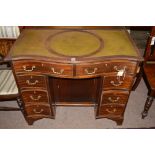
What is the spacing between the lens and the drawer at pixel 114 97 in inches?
87.0

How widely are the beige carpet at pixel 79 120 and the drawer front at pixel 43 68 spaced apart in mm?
973

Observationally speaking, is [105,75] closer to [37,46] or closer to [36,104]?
[37,46]

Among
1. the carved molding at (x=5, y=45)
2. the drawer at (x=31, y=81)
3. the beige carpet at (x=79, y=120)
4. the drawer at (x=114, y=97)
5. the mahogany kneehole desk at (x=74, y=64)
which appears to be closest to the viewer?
the mahogany kneehole desk at (x=74, y=64)

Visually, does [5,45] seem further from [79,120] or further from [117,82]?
[117,82]

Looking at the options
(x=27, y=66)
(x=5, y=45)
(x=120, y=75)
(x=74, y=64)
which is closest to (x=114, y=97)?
(x=120, y=75)

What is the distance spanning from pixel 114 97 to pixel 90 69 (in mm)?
553

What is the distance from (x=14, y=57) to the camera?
1.87 m

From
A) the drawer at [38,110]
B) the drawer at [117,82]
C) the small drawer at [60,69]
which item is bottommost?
the drawer at [38,110]

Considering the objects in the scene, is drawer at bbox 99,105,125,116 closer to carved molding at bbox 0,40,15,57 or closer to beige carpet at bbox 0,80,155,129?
beige carpet at bbox 0,80,155,129

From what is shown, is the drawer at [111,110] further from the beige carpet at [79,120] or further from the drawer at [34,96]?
the drawer at [34,96]

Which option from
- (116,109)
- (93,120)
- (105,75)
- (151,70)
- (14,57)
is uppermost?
(14,57)

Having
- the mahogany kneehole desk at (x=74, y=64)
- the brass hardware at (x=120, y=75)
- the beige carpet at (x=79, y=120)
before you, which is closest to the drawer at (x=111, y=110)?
the mahogany kneehole desk at (x=74, y=64)
